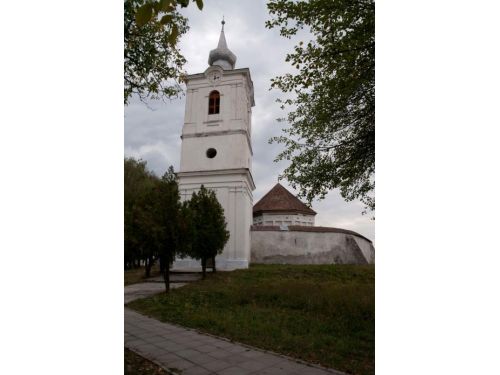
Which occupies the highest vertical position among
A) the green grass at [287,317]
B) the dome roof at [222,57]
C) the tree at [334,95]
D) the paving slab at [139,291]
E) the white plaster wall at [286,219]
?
the dome roof at [222,57]

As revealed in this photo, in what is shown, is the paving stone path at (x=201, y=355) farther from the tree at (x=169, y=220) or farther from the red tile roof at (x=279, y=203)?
the red tile roof at (x=279, y=203)

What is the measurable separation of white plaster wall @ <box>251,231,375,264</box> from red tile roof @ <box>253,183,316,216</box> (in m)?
4.91

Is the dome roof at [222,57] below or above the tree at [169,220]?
above

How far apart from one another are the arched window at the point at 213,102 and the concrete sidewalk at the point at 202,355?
18633 mm

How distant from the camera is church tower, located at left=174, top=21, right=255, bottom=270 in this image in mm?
Result: 21367

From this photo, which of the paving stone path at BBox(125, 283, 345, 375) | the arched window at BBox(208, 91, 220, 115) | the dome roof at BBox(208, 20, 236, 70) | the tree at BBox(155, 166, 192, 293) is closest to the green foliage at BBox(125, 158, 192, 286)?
the tree at BBox(155, 166, 192, 293)

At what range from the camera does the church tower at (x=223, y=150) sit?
21.4 m

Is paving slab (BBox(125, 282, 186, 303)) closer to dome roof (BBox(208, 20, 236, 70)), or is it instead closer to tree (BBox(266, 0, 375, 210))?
tree (BBox(266, 0, 375, 210))

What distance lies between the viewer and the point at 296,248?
23.8 meters

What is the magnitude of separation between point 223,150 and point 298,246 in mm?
8288

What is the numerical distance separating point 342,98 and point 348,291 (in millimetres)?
6691

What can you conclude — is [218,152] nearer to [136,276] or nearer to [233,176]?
[233,176]

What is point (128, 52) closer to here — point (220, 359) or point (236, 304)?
point (220, 359)

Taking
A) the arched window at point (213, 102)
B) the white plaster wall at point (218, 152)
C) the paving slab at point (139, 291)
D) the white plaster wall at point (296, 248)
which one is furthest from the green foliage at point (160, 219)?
the arched window at point (213, 102)
